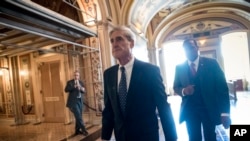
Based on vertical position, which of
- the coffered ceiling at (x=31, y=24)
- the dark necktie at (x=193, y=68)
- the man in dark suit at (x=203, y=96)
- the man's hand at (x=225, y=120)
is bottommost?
the man's hand at (x=225, y=120)

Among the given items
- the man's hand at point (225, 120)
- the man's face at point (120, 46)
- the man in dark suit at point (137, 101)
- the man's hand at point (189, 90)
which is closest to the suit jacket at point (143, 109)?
the man in dark suit at point (137, 101)

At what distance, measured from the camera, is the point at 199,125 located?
93.2 inches

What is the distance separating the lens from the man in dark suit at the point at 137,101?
165 cm

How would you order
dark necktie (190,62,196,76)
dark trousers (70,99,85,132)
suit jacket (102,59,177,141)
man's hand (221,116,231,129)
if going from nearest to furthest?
suit jacket (102,59,177,141) < man's hand (221,116,231,129) < dark necktie (190,62,196,76) < dark trousers (70,99,85,132)

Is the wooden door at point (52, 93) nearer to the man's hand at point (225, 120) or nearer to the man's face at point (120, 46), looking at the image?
the man's face at point (120, 46)

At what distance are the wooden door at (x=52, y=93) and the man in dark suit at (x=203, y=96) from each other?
20.4ft

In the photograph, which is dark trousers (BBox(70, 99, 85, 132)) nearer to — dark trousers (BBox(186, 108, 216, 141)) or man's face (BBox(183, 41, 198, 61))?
dark trousers (BBox(186, 108, 216, 141))

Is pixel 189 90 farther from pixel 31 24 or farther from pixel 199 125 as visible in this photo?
pixel 31 24

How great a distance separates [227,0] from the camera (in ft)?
35.7

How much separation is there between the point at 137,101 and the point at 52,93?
7096 millimetres

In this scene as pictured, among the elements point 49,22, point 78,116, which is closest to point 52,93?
point 78,116

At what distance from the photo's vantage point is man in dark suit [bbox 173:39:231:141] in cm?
225

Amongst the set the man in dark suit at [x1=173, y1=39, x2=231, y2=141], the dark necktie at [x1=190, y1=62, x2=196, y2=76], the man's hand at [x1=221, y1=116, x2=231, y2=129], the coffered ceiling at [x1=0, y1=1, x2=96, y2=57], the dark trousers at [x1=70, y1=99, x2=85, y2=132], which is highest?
the coffered ceiling at [x1=0, y1=1, x2=96, y2=57]

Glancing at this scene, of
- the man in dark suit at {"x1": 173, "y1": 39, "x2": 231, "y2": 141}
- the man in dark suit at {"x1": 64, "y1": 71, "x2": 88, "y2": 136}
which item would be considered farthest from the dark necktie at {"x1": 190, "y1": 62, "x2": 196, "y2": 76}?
Result: the man in dark suit at {"x1": 64, "y1": 71, "x2": 88, "y2": 136}
